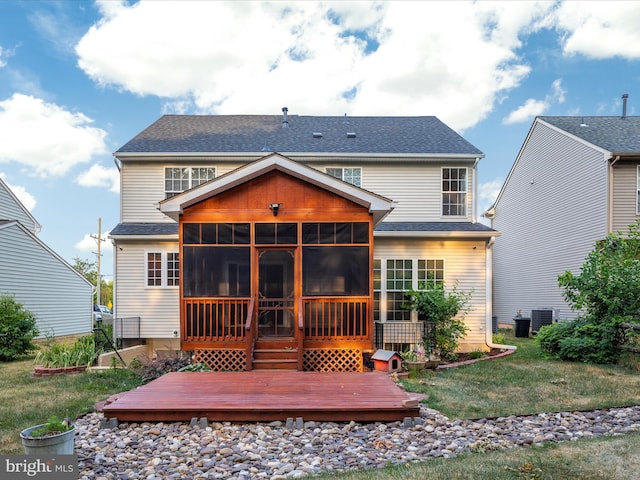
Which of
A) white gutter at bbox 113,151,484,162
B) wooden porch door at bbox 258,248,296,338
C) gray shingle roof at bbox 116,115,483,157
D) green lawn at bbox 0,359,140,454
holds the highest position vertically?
gray shingle roof at bbox 116,115,483,157

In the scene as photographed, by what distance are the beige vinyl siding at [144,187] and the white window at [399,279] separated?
532cm

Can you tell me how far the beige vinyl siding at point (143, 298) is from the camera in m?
12.5

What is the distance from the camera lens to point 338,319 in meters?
9.46

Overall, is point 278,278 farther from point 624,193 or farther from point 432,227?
point 624,193

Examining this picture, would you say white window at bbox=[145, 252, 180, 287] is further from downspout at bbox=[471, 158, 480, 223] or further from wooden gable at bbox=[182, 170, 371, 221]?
downspout at bbox=[471, 158, 480, 223]

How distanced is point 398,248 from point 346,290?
3397mm

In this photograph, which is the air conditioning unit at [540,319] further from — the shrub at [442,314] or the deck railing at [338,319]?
the deck railing at [338,319]

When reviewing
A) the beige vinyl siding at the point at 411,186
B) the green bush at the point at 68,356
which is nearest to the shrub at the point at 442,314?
the beige vinyl siding at the point at 411,186

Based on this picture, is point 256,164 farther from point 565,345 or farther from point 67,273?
point 67,273

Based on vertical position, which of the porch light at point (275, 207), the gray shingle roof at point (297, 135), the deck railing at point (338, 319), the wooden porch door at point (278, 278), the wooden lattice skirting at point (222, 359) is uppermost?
the gray shingle roof at point (297, 135)

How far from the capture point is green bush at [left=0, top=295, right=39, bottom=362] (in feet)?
41.7

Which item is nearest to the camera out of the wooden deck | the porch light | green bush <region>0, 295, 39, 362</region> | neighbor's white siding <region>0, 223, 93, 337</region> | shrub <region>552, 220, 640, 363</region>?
the wooden deck

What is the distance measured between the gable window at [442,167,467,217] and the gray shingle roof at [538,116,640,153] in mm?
4985

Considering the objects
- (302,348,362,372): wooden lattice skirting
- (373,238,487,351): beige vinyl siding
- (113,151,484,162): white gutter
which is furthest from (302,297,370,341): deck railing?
(113,151,484,162): white gutter
